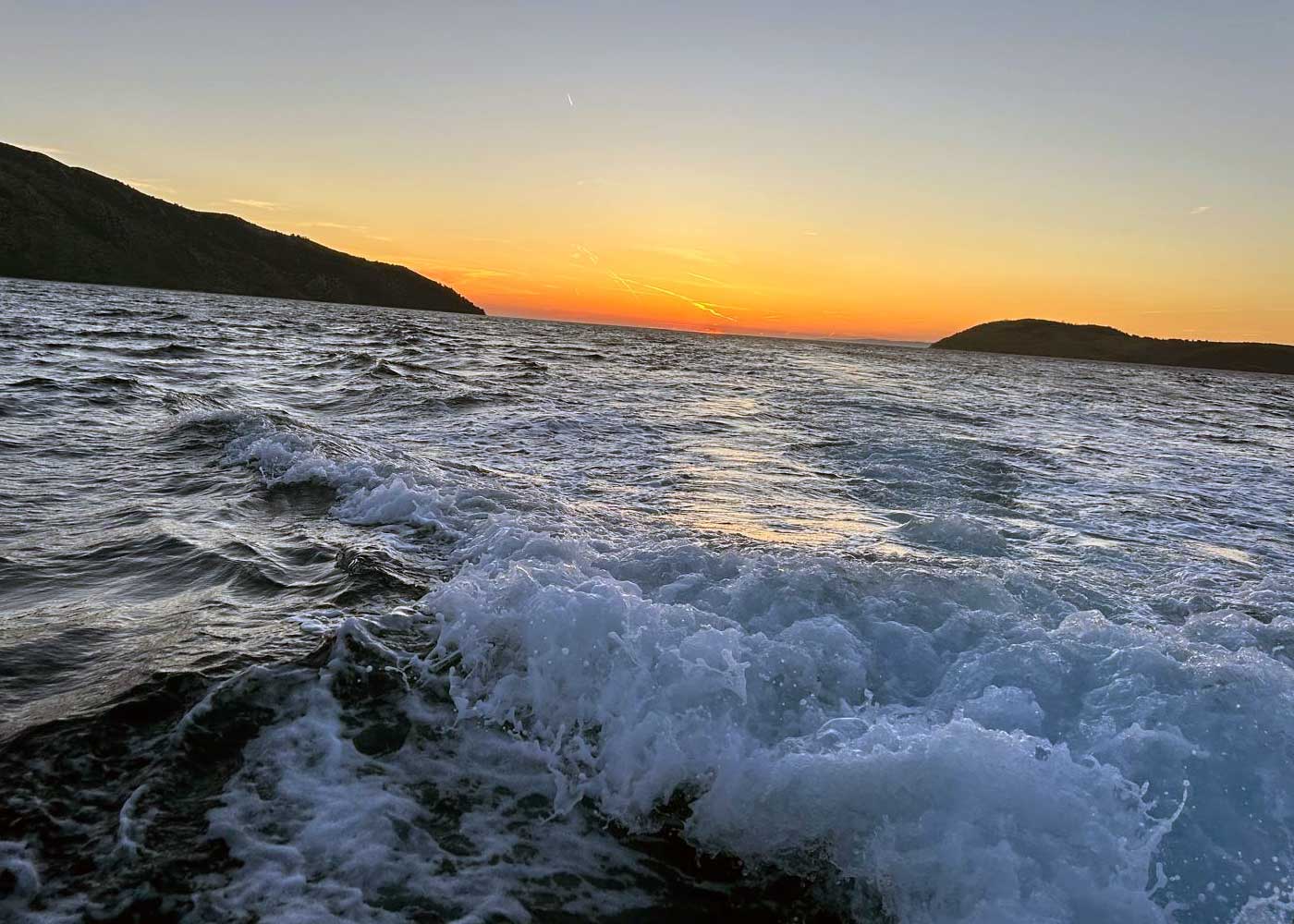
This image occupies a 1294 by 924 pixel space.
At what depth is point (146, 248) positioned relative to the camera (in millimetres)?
141500

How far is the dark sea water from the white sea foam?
0.05 ft

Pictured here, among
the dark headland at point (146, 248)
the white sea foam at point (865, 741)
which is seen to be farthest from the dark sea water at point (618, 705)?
the dark headland at point (146, 248)

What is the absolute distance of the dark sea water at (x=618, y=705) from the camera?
2.55 metres

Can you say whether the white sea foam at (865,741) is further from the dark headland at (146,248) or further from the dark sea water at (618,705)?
the dark headland at (146,248)

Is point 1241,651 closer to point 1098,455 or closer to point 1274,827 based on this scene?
point 1274,827

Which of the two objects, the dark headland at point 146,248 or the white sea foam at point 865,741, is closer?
the white sea foam at point 865,741

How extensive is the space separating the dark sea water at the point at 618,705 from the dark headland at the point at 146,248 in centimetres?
14594

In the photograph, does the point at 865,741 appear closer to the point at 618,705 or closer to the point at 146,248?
the point at 618,705

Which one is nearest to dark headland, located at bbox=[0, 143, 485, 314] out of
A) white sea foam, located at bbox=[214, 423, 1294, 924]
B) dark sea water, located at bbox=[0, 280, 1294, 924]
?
dark sea water, located at bbox=[0, 280, 1294, 924]

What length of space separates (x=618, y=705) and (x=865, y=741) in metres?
1.21

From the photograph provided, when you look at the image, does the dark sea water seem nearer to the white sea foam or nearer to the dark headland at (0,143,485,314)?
the white sea foam

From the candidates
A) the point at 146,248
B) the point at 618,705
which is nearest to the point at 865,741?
the point at 618,705

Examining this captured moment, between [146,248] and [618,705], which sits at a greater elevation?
[146,248]

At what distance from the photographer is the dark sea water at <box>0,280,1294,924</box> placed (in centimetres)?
255
